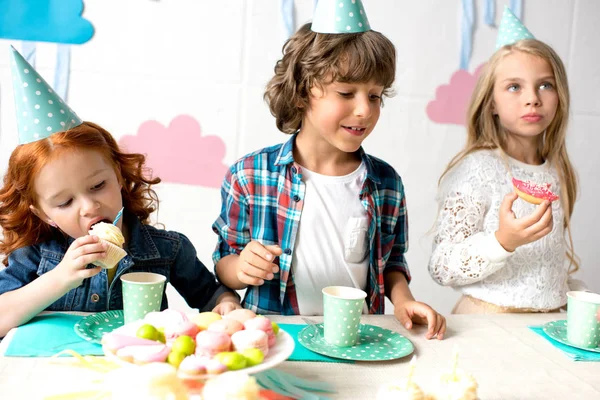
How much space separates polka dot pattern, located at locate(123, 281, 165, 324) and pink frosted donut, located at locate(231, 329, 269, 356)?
247 mm

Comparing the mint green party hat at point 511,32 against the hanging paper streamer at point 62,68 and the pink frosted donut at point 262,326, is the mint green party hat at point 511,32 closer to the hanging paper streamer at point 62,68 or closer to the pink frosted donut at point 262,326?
the pink frosted donut at point 262,326

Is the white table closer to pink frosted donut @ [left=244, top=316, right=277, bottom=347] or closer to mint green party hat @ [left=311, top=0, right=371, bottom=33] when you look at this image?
pink frosted donut @ [left=244, top=316, right=277, bottom=347]

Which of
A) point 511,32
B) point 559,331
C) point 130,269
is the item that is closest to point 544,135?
point 511,32

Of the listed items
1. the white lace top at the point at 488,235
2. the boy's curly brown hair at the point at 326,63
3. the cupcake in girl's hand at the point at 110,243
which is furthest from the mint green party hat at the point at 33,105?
the white lace top at the point at 488,235

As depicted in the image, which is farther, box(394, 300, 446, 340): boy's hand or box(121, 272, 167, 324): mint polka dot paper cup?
box(394, 300, 446, 340): boy's hand

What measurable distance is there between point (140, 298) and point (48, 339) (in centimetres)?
15

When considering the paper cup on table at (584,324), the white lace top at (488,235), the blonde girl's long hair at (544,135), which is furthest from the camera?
the blonde girl's long hair at (544,135)

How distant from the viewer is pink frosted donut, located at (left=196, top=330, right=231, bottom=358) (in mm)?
782

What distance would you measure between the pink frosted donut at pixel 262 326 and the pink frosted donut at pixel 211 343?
0.04m

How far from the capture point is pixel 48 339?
988mm

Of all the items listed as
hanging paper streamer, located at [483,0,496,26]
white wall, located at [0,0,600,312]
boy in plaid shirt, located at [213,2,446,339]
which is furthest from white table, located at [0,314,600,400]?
hanging paper streamer, located at [483,0,496,26]

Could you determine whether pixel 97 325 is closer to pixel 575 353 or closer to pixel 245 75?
pixel 575 353

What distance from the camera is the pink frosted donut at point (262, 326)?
844 millimetres

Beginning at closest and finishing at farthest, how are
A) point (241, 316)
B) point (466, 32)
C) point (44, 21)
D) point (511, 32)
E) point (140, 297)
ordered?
point (241, 316)
point (140, 297)
point (511, 32)
point (44, 21)
point (466, 32)
